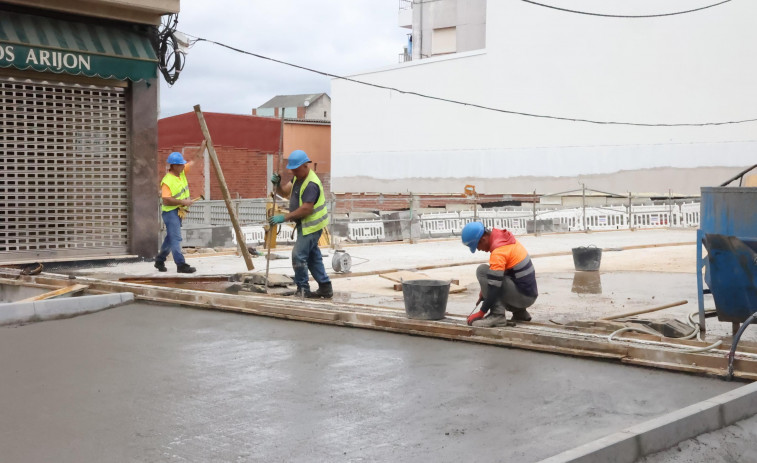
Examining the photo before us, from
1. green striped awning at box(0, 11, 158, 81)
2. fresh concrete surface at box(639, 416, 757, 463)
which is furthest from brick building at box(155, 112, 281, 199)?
fresh concrete surface at box(639, 416, 757, 463)

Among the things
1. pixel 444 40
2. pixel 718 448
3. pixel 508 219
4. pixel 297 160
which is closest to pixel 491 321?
pixel 718 448

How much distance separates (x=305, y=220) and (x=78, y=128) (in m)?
6.68

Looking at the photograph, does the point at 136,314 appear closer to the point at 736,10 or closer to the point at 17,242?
the point at 17,242

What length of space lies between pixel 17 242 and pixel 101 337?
22.8ft

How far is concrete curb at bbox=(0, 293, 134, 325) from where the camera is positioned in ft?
31.4

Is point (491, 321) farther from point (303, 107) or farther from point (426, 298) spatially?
point (303, 107)

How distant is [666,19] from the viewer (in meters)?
38.2

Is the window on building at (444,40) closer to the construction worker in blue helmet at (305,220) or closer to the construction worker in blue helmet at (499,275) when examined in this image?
the construction worker in blue helmet at (305,220)

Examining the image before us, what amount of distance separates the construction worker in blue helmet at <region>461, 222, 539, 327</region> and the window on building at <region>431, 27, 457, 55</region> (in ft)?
169

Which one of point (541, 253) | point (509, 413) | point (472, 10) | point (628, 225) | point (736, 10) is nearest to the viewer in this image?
point (509, 413)

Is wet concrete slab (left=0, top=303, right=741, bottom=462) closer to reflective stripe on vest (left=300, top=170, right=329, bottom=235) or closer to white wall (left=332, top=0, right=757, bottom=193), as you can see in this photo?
reflective stripe on vest (left=300, top=170, right=329, bottom=235)

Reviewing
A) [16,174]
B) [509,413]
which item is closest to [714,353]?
[509,413]

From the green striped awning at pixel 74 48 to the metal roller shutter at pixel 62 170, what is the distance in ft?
2.04

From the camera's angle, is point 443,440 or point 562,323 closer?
point 443,440
